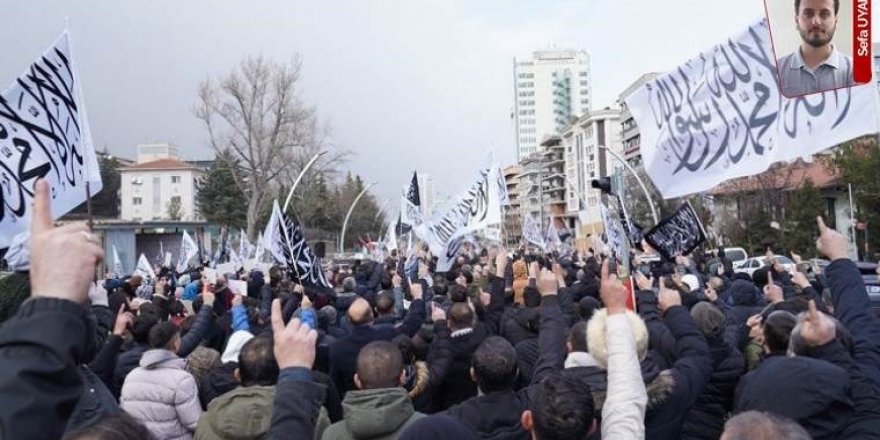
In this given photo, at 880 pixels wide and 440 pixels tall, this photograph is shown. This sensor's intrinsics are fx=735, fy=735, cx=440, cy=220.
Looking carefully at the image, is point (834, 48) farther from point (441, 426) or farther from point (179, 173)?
point (179, 173)

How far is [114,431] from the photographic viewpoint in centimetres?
182

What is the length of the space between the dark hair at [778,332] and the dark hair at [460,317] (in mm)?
2151

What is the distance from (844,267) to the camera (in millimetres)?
3734

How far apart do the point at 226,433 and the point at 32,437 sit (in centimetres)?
190

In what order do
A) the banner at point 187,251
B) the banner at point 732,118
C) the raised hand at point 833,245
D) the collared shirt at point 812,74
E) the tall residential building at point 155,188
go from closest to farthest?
1. the raised hand at point 833,245
2. the collared shirt at point 812,74
3. the banner at point 732,118
4. the banner at point 187,251
5. the tall residential building at point 155,188

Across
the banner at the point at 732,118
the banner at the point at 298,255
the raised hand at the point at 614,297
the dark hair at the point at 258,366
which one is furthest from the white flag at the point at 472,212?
the raised hand at the point at 614,297

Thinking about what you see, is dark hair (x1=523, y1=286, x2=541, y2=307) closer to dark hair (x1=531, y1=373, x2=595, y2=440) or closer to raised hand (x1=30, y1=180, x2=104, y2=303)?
dark hair (x1=531, y1=373, x2=595, y2=440)

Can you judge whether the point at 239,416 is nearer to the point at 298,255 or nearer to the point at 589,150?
the point at 298,255

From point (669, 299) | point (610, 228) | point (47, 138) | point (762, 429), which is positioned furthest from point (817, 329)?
point (610, 228)

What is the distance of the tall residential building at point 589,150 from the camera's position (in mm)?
101250

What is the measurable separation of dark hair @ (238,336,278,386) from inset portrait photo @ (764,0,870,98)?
372 cm

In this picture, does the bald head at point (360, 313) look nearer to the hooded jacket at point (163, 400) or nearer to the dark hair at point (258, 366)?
the hooded jacket at point (163, 400)

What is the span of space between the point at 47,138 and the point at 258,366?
324cm

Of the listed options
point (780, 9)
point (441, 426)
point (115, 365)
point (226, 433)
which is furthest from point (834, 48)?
point (115, 365)
